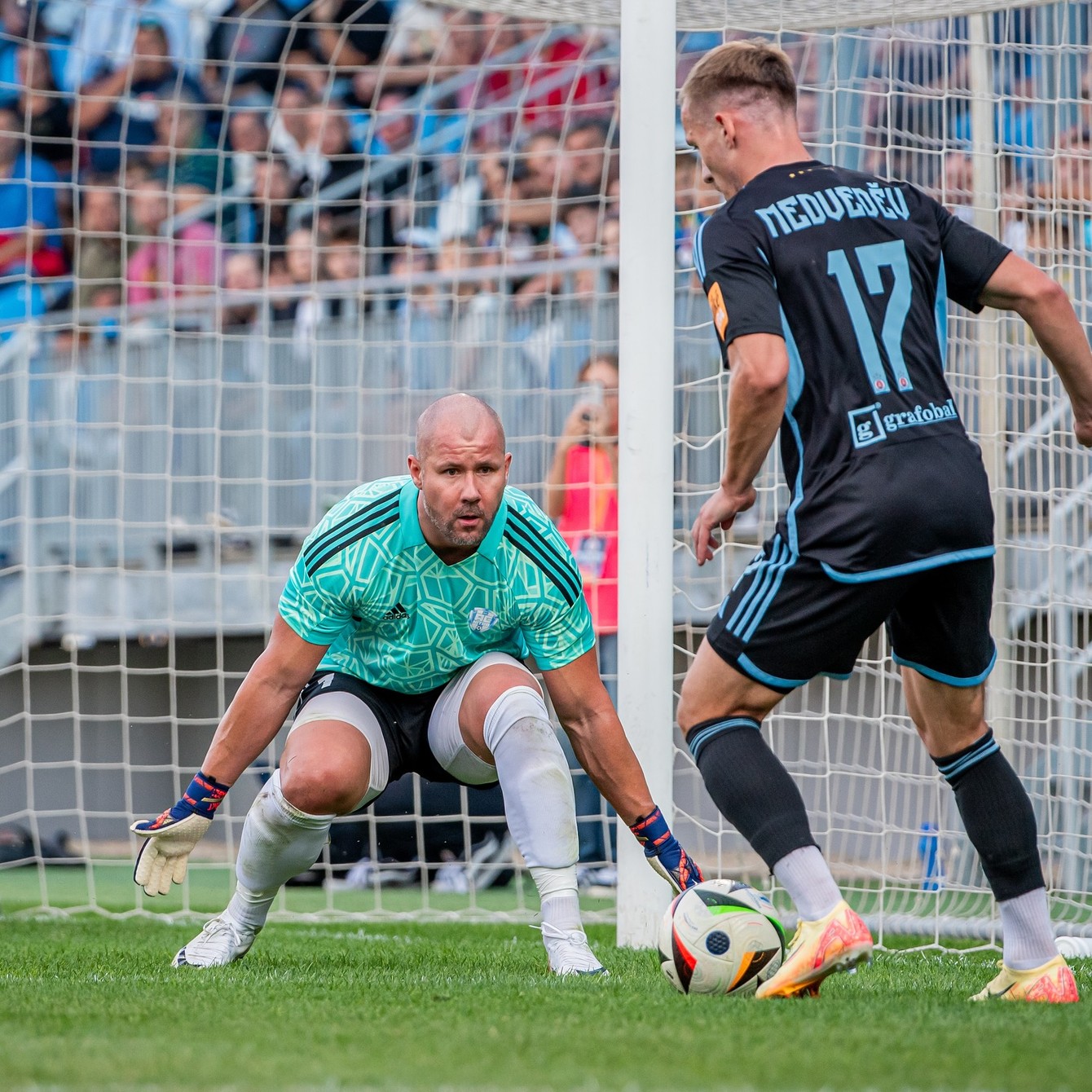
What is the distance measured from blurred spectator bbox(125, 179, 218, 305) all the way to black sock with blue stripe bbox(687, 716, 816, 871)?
6095 millimetres

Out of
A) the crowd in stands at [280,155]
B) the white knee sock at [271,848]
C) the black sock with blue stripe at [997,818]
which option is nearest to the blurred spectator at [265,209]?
the crowd in stands at [280,155]

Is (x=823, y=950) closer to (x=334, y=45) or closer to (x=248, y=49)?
(x=334, y=45)

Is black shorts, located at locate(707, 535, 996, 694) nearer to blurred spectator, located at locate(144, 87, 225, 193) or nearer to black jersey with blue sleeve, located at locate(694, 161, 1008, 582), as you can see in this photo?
black jersey with blue sleeve, located at locate(694, 161, 1008, 582)

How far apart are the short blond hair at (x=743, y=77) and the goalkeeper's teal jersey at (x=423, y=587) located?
1157mm

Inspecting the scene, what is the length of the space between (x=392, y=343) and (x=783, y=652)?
4620mm

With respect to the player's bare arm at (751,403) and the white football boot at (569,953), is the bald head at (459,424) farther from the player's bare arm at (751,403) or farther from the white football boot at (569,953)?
the white football boot at (569,953)

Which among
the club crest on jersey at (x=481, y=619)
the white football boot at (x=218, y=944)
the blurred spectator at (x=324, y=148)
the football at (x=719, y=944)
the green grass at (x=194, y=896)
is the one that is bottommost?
the green grass at (x=194, y=896)

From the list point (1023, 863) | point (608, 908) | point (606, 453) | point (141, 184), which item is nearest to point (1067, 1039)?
point (1023, 863)

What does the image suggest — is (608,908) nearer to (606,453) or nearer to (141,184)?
(606,453)

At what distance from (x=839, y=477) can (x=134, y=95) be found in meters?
6.58

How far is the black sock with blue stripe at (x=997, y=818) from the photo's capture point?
307cm

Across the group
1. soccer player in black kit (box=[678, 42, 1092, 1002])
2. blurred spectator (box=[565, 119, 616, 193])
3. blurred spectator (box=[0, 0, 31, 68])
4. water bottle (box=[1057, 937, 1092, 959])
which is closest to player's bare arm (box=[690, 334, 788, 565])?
soccer player in black kit (box=[678, 42, 1092, 1002])

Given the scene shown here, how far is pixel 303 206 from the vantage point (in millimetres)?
8617

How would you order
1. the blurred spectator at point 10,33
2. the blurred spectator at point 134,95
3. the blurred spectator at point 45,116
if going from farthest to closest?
1. the blurred spectator at point 10,33
2. the blurred spectator at point 134,95
3. the blurred spectator at point 45,116
